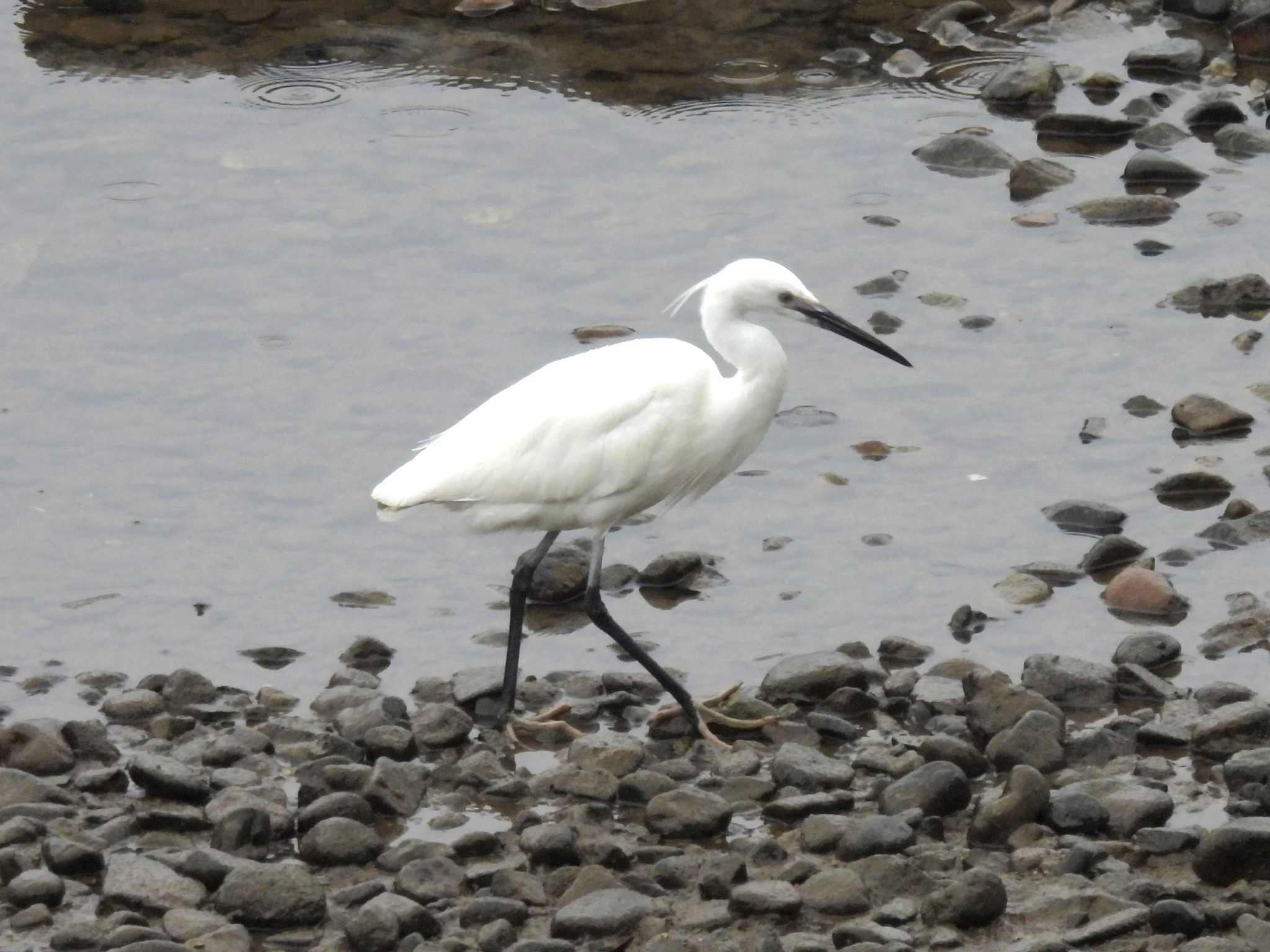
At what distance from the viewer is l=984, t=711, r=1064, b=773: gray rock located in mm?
6594

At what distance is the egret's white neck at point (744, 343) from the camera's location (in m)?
7.38

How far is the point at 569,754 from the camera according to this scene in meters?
6.89

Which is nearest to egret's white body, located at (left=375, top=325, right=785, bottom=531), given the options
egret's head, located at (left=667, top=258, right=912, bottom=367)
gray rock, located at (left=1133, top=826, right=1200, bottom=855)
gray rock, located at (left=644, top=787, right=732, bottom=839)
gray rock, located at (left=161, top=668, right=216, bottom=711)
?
egret's head, located at (left=667, top=258, right=912, bottom=367)

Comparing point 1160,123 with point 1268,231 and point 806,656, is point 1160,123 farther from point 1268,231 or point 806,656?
point 806,656

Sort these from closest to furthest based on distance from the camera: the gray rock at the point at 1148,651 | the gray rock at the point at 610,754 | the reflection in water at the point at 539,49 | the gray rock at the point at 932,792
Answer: the gray rock at the point at 932,792 < the gray rock at the point at 610,754 < the gray rock at the point at 1148,651 < the reflection in water at the point at 539,49

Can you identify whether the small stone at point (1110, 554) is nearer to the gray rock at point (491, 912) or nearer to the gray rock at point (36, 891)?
the gray rock at point (491, 912)

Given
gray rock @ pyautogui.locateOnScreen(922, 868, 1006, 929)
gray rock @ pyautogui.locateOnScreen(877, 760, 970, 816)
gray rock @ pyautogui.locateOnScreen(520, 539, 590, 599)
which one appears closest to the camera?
gray rock @ pyautogui.locateOnScreen(922, 868, 1006, 929)

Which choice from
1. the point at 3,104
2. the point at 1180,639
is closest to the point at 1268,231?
the point at 1180,639

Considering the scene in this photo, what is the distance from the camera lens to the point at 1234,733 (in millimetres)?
6625

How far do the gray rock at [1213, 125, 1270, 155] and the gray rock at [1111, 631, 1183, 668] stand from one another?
5.79m

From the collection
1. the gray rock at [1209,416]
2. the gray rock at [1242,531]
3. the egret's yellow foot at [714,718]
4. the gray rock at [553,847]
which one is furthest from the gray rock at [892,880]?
the gray rock at [1209,416]

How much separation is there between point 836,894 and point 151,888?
1962 mm

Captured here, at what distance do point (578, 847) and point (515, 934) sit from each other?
56 centimetres

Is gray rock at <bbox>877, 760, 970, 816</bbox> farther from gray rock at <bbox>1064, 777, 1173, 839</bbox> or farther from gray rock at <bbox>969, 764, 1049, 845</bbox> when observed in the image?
gray rock at <bbox>1064, 777, 1173, 839</bbox>
